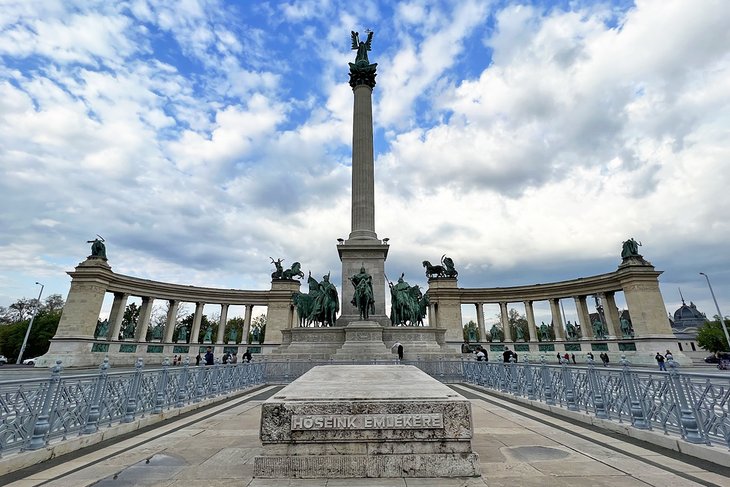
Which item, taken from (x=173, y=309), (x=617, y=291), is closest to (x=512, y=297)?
(x=617, y=291)

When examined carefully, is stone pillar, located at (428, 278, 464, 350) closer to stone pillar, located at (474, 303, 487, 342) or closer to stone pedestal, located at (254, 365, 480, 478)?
stone pillar, located at (474, 303, 487, 342)

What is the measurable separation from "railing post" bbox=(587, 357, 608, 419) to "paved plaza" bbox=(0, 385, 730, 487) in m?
0.83

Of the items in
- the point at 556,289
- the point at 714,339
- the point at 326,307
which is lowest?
the point at 714,339

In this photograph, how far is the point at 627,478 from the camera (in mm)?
4945

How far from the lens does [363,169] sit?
109ft

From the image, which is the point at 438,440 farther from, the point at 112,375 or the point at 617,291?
the point at 617,291

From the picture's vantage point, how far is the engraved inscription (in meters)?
4.80

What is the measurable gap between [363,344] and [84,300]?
38427 mm

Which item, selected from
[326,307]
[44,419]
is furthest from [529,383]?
[326,307]

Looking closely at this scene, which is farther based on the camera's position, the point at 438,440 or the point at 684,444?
the point at 684,444

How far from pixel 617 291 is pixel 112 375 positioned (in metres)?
54.7

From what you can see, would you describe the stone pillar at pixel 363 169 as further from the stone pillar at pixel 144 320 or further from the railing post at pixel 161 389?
the stone pillar at pixel 144 320

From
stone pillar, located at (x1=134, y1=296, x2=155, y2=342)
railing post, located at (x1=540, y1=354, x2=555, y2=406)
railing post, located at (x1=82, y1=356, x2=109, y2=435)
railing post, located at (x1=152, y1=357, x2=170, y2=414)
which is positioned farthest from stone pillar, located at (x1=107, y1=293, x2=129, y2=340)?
railing post, located at (x1=540, y1=354, x2=555, y2=406)

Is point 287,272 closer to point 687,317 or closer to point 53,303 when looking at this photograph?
point 53,303
